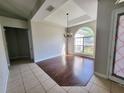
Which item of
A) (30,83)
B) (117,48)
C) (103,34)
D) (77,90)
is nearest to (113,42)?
(117,48)

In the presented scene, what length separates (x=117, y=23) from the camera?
2.05 m

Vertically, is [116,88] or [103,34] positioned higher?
[103,34]

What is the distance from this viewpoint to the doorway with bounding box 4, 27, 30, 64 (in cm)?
512

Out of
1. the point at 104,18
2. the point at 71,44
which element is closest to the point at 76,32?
the point at 71,44

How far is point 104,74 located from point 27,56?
5402mm

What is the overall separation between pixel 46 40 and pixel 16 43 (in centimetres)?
248

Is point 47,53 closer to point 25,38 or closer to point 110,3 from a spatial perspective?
point 25,38

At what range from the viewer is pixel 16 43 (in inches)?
211

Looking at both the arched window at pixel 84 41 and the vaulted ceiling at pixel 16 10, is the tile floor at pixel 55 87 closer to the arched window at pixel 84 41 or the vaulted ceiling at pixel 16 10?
the vaulted ceiling at pixel 16 10

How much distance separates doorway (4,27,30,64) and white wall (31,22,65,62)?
1.29 metres

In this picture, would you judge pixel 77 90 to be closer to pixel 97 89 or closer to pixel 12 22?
pixel 97 89

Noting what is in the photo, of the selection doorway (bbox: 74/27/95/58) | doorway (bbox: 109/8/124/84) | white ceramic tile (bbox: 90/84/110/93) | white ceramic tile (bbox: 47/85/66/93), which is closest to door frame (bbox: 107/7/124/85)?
doorway (bbox: 109/8/124/84)

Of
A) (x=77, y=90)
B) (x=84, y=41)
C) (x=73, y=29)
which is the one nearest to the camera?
(x=77, y=90)

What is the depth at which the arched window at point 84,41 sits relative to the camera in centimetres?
512
